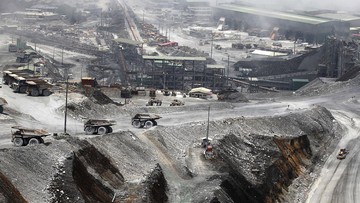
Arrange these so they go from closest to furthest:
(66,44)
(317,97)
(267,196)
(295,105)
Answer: (267,196), (295,105), (317,97), (66,44)

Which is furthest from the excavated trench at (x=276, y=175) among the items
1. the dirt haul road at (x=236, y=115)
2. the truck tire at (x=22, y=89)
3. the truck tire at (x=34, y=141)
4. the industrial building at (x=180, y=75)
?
the industrial building at (x=180, y=75)

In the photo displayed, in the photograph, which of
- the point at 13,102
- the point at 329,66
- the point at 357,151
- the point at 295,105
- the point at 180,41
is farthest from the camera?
the point at 180,41

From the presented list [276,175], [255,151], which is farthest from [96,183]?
[255,151]

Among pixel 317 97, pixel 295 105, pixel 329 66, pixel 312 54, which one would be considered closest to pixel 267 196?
pixel 295 105

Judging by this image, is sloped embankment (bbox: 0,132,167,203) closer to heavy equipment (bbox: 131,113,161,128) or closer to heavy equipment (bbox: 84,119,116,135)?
heavy equipment (bbox: 84,119,116,135)

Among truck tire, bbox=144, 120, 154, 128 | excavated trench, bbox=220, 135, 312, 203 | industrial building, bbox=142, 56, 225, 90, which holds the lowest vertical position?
excavated trench, bbox=220, 135, 312, 203

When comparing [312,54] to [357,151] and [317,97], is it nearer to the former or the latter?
[317,97]

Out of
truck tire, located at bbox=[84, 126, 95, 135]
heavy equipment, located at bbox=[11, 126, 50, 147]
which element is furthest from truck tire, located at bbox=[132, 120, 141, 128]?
heavy equipment, located at bbox=[11, 126, 50, 147]
